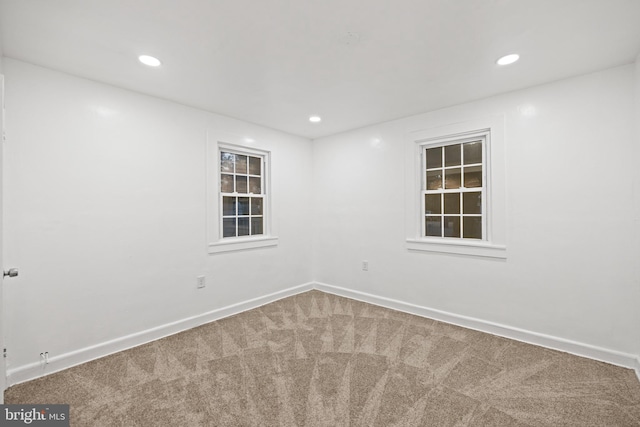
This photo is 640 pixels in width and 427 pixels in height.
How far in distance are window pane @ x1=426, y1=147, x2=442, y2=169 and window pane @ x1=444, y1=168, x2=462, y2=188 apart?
14 cm

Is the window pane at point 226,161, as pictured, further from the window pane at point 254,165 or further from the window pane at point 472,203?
the window pane at point 472,203

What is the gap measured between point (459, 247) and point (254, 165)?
9.28 feet

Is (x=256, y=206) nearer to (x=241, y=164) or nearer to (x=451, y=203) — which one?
(x=241, y=164)

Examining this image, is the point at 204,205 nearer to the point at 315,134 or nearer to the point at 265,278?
the point at 265,278

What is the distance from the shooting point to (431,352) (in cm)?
272

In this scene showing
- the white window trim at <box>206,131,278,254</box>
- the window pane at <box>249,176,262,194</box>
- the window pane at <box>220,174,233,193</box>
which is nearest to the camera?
the white window trim at <box>206,131,278,254</box>

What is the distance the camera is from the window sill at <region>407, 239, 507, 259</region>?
3.10m

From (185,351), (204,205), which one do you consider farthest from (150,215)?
(185,351)

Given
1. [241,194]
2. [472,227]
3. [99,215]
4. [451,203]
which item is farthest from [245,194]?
[472,227]

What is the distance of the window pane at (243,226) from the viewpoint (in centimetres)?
400

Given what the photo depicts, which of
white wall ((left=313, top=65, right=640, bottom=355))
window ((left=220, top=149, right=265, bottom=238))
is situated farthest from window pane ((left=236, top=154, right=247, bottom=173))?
white wall ((left=313, top=65, right=640, bottom=355))

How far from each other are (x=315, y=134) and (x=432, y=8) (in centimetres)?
291

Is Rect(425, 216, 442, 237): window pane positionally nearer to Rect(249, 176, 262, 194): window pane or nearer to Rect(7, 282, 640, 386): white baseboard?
Rect(7, 282, 640, 386): white baseboard

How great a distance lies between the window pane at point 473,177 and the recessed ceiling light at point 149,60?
321 centimetres
